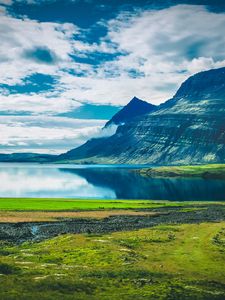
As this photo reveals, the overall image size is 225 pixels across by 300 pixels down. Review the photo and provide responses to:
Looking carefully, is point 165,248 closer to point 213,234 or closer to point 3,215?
point 213,234

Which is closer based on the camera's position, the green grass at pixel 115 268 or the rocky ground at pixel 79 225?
the green grass at pixel 115 268

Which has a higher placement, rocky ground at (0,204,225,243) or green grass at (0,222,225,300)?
green grass at (0,222,225,300)

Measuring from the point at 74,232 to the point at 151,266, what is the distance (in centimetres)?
2791

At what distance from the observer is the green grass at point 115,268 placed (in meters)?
29.0

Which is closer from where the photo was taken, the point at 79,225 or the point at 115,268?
the point at 115,268

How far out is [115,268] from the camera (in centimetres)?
3691

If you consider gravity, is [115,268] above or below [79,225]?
above

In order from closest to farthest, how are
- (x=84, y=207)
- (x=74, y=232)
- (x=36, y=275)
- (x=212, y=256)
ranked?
(x=36, y=275) → (x=212, y=256) → (x=74, y=232) → (x=84, y=207)

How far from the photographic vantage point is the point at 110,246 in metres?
48.6

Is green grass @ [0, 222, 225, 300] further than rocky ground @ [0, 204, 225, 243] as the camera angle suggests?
No

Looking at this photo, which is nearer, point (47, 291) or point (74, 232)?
point (47, 291)

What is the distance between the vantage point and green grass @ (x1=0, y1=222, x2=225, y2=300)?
29016 millimetres

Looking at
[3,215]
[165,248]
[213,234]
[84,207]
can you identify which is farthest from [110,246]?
[84,207]

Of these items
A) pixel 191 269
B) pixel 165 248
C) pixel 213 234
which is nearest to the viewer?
pixel 191 269
